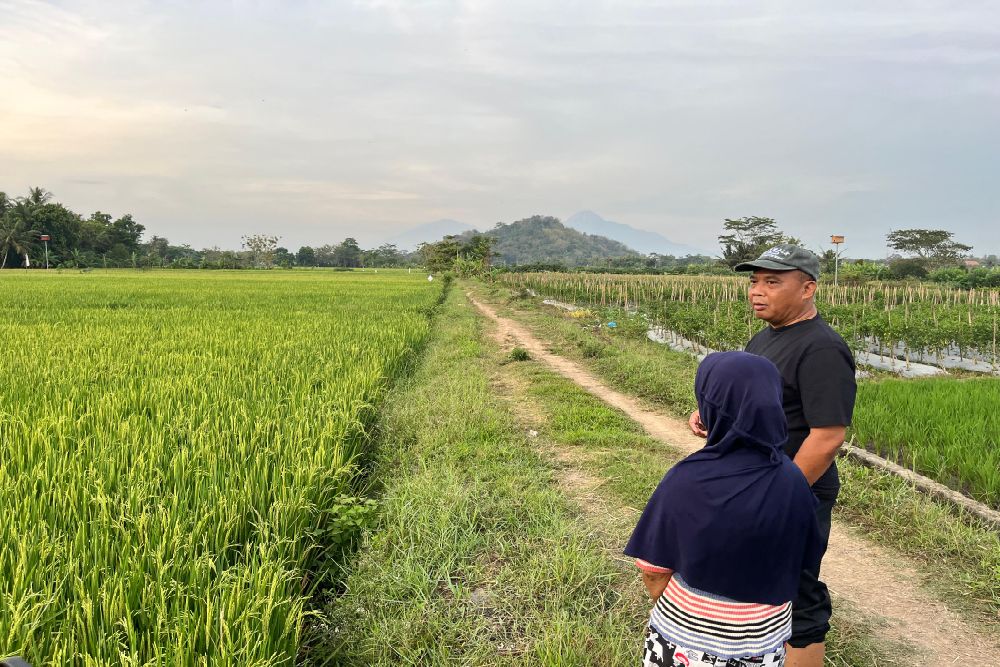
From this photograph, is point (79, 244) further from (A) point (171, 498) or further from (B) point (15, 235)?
(A) point (171, 498)

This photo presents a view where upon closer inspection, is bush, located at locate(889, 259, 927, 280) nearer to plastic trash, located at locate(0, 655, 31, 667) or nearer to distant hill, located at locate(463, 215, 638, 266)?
plastic trash, located at locate(0, 655, 31, 667)

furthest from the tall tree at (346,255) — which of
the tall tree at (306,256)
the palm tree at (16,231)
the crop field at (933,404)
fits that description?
the crop field at (933,404)

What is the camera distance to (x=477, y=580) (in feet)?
9.66

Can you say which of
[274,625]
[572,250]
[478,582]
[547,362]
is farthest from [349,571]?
[572,250]

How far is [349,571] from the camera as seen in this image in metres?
3.00

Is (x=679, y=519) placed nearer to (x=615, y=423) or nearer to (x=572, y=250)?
(x=615, y=423)

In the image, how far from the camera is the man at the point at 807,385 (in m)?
1.90

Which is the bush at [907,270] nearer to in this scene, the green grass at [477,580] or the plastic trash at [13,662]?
the green grass at [477,580]

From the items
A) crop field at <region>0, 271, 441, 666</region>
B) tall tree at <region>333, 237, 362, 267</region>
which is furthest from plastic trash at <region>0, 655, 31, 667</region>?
tall tree at <region>333, 237, 362, 267</region>

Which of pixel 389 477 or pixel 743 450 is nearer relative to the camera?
pixel 743 450

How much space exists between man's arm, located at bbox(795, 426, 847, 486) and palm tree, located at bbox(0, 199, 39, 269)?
7574 cm

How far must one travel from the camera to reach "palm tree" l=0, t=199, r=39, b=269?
58.4 m

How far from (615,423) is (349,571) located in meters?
3.68

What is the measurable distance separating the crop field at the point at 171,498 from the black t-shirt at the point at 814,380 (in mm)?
1915
